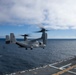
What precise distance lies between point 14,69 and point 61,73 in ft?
103

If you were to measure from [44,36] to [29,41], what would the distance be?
5.23m

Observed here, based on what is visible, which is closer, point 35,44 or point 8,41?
point 8,41

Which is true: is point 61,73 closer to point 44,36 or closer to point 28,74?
point 28,74

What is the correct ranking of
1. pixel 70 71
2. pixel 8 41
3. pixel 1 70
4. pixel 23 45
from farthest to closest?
1. pixel 1 70
2. pixel 70 71
3. pixel 23 45
4. pixel 8 41

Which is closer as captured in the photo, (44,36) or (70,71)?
(44,36)

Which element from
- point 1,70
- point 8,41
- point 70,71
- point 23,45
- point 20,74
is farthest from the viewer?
point 1,70

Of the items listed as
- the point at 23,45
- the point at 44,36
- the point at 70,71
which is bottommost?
the point at 70,71

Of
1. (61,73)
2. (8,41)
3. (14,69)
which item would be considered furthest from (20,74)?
(14,69)

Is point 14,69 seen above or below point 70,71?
below

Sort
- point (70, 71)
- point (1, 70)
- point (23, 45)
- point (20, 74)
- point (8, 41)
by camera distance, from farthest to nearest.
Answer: point (1, 70)
point (70, 71)
point (20, 74)
point (23, 45)
point (8, 41)

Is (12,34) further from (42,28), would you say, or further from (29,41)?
(42,28)

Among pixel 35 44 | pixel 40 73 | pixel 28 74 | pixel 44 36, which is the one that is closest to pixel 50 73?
pixel 40 73

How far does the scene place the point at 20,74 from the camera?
46375mm

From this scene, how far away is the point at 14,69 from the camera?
72125 mm
